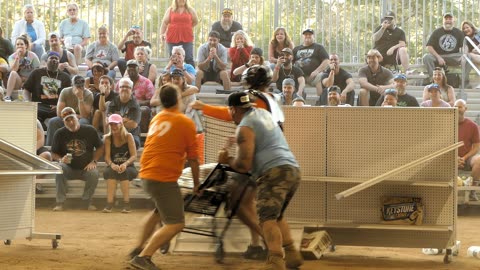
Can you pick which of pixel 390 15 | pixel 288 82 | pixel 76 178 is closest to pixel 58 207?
pixel 76 178

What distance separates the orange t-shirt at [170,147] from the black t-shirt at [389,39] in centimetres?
1232

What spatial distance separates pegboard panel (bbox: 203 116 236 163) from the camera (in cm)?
1347

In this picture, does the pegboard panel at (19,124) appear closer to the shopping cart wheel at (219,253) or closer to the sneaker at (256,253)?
the shopping cart wheel at (219,253)

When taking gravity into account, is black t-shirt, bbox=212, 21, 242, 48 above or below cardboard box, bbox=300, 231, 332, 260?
above

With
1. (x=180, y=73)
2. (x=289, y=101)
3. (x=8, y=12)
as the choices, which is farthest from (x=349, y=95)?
(x=8, y=12)

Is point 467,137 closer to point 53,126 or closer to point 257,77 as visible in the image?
point 53,126

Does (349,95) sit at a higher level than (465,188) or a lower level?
higher

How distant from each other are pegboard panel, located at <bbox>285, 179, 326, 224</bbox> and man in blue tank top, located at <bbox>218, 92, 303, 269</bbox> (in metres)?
2.41

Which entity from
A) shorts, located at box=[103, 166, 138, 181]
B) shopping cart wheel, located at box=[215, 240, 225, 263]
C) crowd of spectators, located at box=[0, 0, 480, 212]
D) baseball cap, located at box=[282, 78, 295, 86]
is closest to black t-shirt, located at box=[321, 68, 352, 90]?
crowd of spectators, located at box=[0, 0, 480, 212]

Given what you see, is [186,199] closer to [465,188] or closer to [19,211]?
[19,211]

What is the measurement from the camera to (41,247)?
13766 millimetres

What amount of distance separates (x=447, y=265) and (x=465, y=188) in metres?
6.18

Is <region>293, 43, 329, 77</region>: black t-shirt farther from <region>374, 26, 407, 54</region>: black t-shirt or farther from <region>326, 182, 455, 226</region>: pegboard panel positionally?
<region>326, 182, 455, 226</region>: pegboard panel

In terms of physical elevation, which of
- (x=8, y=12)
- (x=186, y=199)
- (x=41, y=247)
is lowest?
(x=41, y=247)
